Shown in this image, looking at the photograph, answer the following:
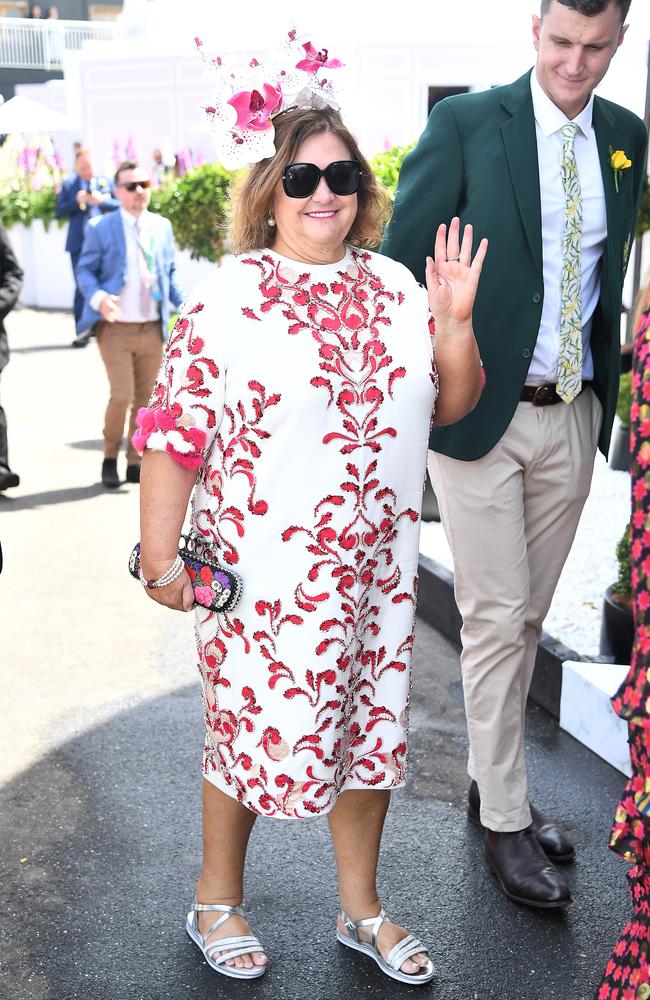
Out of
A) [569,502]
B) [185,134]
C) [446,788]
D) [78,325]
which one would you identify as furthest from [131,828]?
[185,134]

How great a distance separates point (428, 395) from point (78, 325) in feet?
19.5

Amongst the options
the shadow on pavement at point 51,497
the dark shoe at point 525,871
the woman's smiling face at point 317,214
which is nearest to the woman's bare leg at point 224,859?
the dark shoe at point 525,871

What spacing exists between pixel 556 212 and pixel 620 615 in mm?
1928

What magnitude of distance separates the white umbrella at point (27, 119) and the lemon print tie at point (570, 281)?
1735 centimetres

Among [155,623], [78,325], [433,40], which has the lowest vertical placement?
[155,623]

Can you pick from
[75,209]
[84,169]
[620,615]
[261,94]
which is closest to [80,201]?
[75,209]

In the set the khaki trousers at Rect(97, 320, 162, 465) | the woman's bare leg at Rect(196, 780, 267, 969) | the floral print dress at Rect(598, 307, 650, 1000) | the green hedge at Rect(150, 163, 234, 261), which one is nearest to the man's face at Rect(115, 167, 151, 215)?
the khaki trousers at Rect(97, 320, 162, 465)

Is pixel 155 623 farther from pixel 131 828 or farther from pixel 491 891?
pixel 491 891

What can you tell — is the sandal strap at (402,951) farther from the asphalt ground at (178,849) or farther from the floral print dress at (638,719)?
the floral print dress at (638,719)

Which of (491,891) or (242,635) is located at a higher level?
(242,635)

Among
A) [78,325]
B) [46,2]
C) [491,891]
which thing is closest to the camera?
[491,891]

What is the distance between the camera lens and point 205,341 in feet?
8.66

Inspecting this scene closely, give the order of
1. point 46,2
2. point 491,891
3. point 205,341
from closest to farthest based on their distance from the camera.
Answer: point 205,341, point 491,891, point 46,2

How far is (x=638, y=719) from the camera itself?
1.92 m
